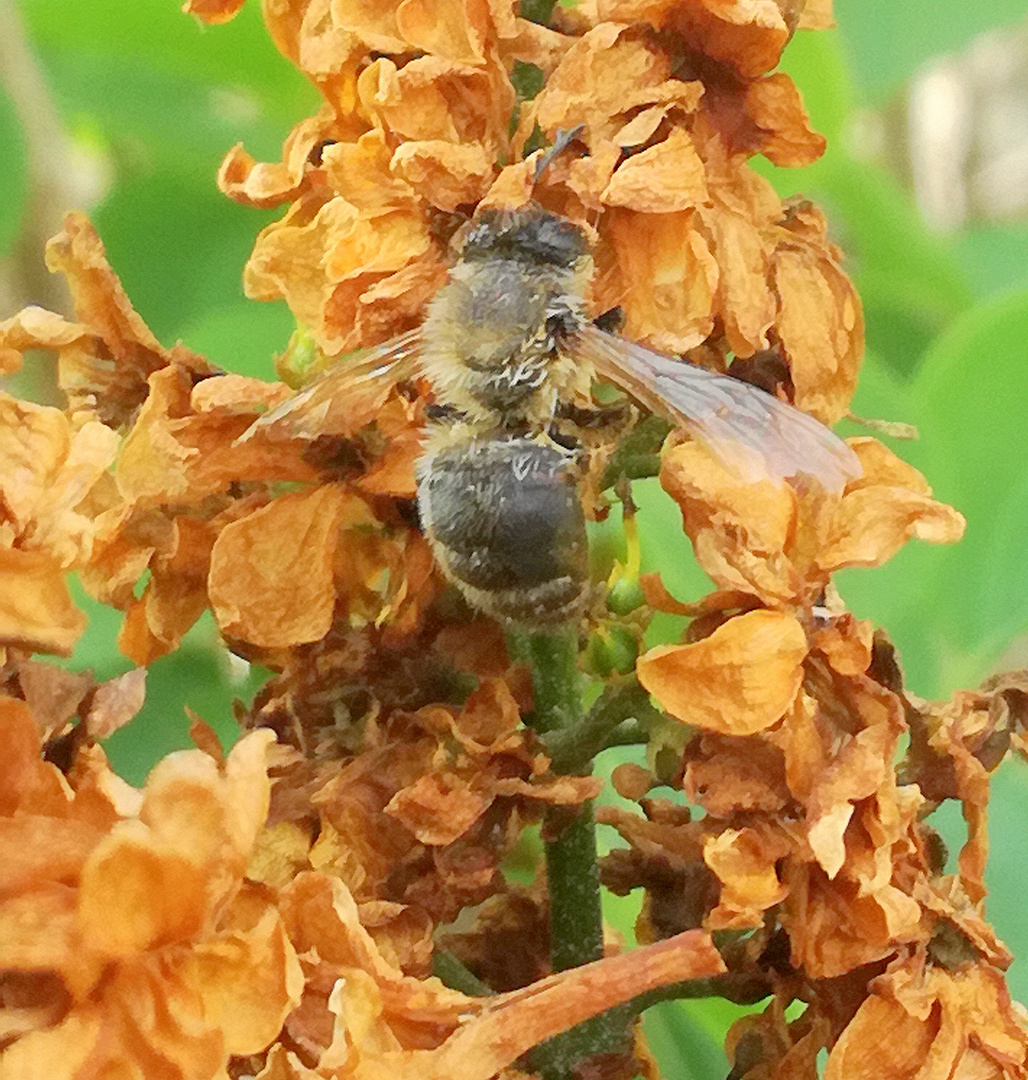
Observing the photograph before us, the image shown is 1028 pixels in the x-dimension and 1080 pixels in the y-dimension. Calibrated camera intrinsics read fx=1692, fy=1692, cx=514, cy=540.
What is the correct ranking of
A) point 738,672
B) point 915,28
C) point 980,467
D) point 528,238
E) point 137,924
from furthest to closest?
point 915,28 < point 980,467 < point 528,238 < point 738,672 < point 137,924

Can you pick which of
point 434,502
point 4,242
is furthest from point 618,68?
point 4,242

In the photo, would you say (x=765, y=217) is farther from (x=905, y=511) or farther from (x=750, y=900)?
(x=750, y=900)

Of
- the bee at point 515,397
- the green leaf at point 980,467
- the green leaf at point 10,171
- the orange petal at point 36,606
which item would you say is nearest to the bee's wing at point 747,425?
the bee at point 515,397

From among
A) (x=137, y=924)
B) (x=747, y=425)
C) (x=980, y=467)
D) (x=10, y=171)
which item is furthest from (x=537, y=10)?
(x=10, y=171)

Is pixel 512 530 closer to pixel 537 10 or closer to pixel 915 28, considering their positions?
pixel 537 10

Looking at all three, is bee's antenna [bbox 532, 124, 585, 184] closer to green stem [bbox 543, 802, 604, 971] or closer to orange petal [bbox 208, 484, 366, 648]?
orange petal [bbox 208, 484, 366, 648]

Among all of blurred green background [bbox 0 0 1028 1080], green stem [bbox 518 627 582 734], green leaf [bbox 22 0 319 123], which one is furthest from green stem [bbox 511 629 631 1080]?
green leaf [bbox 22 0 319 123]
